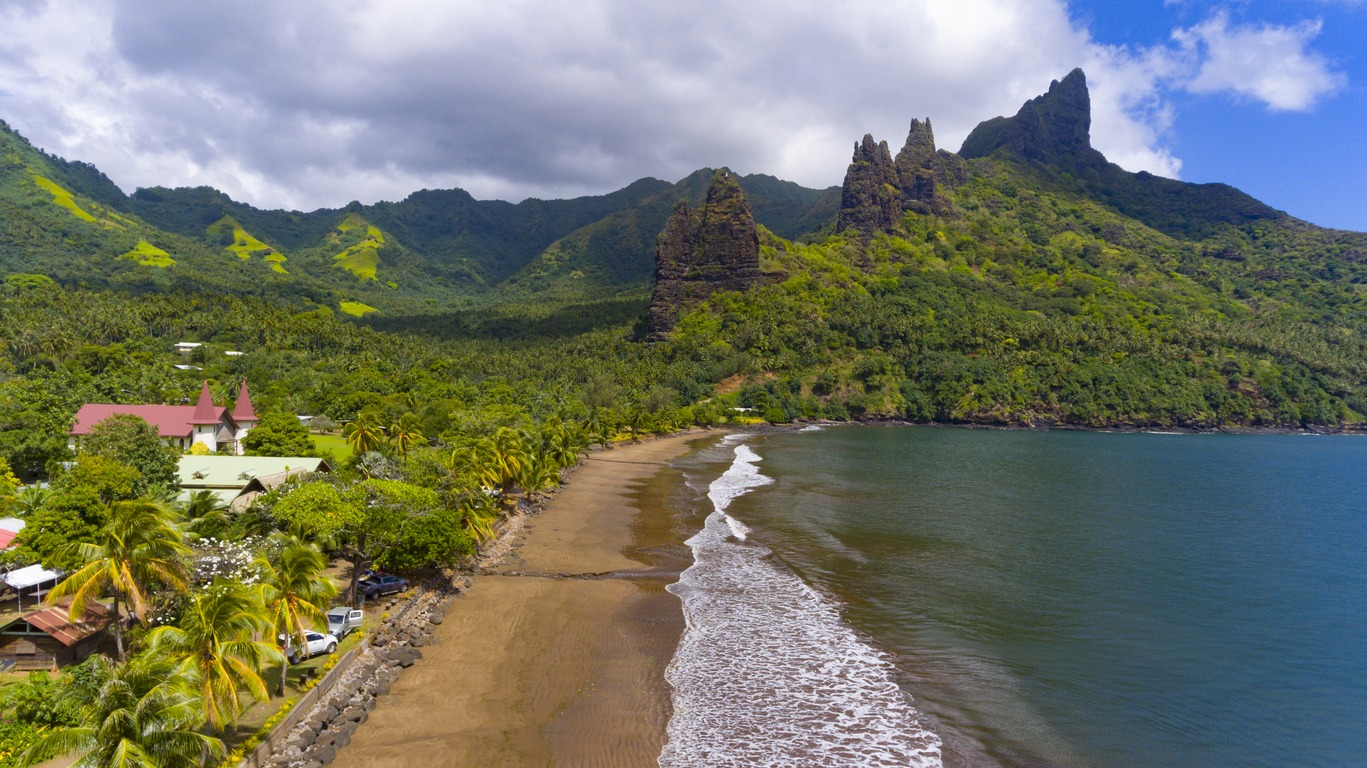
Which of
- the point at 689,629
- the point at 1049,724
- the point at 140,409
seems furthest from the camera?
the point at 140,409

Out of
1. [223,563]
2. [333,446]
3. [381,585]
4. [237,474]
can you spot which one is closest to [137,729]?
[223,563]

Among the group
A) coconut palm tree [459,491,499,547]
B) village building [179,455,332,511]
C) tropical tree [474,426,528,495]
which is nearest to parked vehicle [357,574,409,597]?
coconut palm tree [459,491,499,547]

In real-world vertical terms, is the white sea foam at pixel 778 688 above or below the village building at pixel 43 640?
below

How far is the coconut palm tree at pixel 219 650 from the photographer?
53.4ft

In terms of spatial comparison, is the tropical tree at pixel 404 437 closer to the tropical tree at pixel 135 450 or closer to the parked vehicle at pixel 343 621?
the tropical tree at pixel 135 450

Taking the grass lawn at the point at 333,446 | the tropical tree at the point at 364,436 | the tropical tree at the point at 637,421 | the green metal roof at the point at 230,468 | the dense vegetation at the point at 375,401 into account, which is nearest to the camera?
the dense vegetation at the point at 375,401

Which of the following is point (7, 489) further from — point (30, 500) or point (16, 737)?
point (16, 737)

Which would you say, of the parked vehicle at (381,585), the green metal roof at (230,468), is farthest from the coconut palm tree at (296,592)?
the green metal roof at (230,468)

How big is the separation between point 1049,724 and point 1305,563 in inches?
1423

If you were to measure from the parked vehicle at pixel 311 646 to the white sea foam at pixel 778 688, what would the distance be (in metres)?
12.4

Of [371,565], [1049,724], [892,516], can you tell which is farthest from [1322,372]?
[371,565]

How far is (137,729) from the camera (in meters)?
13.9

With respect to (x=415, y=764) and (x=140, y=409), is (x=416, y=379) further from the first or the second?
(x=415, y=764)

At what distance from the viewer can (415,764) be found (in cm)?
1920
